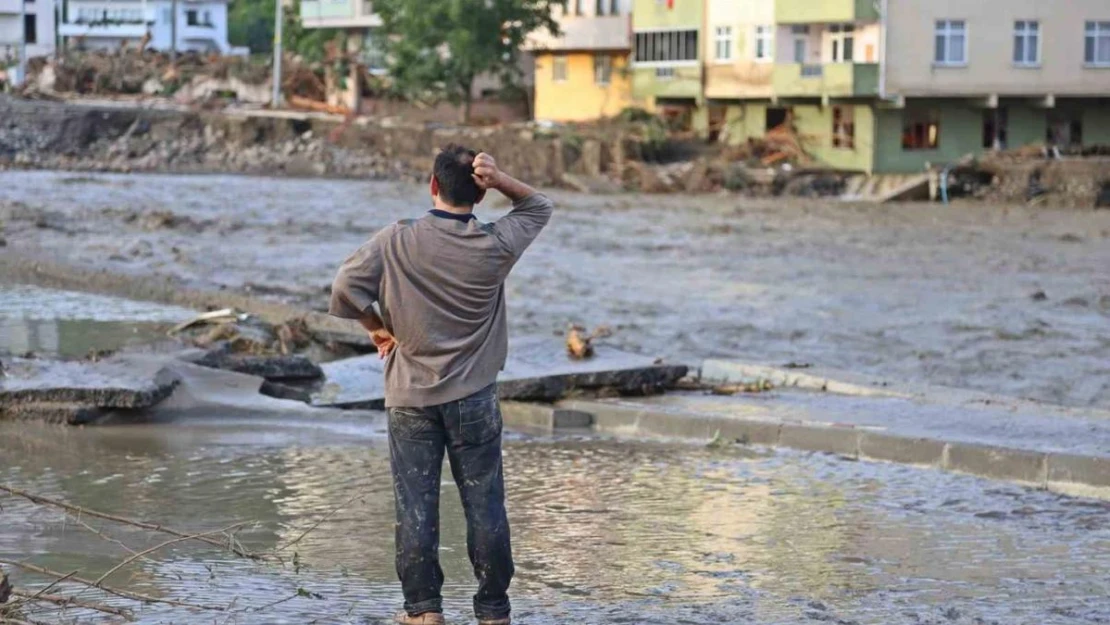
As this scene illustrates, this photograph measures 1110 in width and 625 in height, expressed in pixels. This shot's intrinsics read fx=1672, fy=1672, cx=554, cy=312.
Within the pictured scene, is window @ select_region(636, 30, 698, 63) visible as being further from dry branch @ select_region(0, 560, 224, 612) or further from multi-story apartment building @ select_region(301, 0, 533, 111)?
dry branch @ select_region(0, 560, 224, 612)

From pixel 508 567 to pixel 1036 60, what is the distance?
48.7m

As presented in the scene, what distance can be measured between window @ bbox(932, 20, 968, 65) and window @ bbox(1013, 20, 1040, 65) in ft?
5.68

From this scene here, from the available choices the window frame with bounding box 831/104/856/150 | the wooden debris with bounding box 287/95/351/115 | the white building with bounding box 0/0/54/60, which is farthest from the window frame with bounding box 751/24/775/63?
the white building with bounding box 0/0/54/60

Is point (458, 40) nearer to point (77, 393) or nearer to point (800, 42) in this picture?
point (800, 42)

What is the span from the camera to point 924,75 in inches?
1983

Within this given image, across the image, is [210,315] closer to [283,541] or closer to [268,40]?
[283,541]

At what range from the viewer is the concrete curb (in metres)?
9.06

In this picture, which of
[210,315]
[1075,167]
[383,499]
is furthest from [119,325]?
[1075,167]

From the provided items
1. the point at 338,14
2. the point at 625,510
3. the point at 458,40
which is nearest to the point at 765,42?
the point at 458,40

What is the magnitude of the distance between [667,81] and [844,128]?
8.45m

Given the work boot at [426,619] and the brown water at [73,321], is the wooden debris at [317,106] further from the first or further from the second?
the work boot at [426,619]

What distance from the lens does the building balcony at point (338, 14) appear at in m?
78.4

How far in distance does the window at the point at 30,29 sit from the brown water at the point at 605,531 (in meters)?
4.57

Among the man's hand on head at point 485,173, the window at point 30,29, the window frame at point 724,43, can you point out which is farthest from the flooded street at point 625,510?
the window frame at point 724,43
